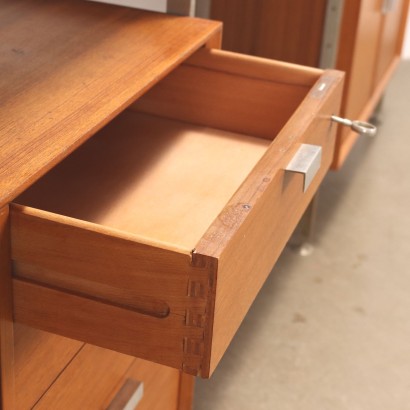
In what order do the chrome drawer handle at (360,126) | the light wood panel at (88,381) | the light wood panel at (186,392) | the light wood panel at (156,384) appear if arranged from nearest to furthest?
the light wood panel at (88,381) → the chrome drawer handle at (360,126) → the light wood panel at (156,384) → the light wood panel at (186,392)

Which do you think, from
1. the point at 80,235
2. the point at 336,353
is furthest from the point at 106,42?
the point at 336,353

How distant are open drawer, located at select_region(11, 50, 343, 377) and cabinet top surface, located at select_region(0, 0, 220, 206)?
0.07m

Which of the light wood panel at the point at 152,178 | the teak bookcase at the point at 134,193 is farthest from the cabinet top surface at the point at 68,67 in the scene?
the light wood panel at the point at 152,178

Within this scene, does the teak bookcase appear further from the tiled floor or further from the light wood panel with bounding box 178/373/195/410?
the tiled floor

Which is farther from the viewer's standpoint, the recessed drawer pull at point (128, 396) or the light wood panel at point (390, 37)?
the light wood panel at point (390, 37)

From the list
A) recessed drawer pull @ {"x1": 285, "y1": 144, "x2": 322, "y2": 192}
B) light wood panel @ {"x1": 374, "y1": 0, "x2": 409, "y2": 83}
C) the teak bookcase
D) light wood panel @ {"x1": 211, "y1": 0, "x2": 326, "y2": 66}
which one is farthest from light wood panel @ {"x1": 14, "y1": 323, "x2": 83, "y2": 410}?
light wood panel @ {"x1": 374, "y1": 0, "x2": 409, "y2": 83}

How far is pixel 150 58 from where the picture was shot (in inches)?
47.9

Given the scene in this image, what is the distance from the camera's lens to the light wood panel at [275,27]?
2.02 meters

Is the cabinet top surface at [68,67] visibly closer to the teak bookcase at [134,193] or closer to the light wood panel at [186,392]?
the teak bookcase at [134,193]

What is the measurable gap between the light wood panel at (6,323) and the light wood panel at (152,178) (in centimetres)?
22

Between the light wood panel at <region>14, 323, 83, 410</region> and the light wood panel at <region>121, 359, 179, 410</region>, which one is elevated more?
the light wood panel at <region>14, 323, 83, 410</region>

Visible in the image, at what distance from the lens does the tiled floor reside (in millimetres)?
1757

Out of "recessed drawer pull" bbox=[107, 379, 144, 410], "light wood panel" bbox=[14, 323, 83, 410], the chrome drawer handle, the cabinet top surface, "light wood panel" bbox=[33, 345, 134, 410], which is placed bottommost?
"recessed drawer pull" bbox=[107, 379, 144, 410]

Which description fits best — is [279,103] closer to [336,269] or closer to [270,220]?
[270,220]
